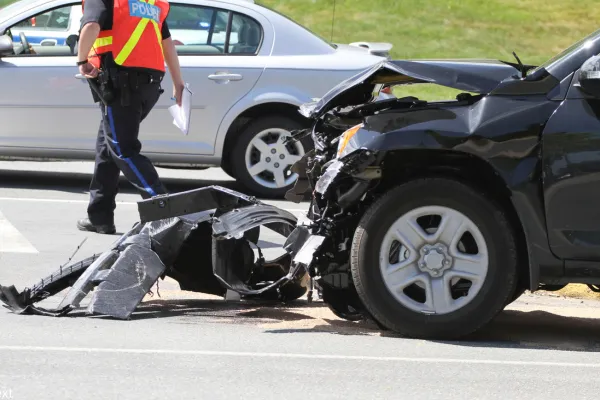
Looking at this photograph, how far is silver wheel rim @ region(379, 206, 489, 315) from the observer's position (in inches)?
221

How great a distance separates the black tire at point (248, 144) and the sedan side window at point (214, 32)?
2.19 feet

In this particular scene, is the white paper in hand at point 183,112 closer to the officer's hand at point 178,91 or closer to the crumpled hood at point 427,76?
the officer's hand at point 178,91

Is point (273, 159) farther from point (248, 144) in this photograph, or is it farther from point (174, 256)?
point (174, 256)

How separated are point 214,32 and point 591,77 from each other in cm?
601

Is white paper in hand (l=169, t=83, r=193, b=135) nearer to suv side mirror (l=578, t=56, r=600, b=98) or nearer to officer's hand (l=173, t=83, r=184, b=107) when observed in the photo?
officer's hand (l=173, t=83, r=184, b=107)

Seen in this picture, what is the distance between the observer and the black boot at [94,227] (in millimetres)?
8867

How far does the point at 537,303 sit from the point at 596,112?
1.87 m

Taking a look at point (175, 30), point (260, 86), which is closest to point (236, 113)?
point (260, 86)

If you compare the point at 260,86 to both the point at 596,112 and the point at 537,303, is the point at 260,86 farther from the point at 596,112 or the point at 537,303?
the point at 596,112

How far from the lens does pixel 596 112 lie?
5535 mm

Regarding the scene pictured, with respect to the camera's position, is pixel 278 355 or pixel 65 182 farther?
pixel 65 182

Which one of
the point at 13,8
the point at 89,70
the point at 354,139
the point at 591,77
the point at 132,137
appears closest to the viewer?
the point at 591,77

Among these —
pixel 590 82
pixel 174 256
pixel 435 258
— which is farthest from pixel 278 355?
pixel 590 82

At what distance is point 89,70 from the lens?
8023mm
